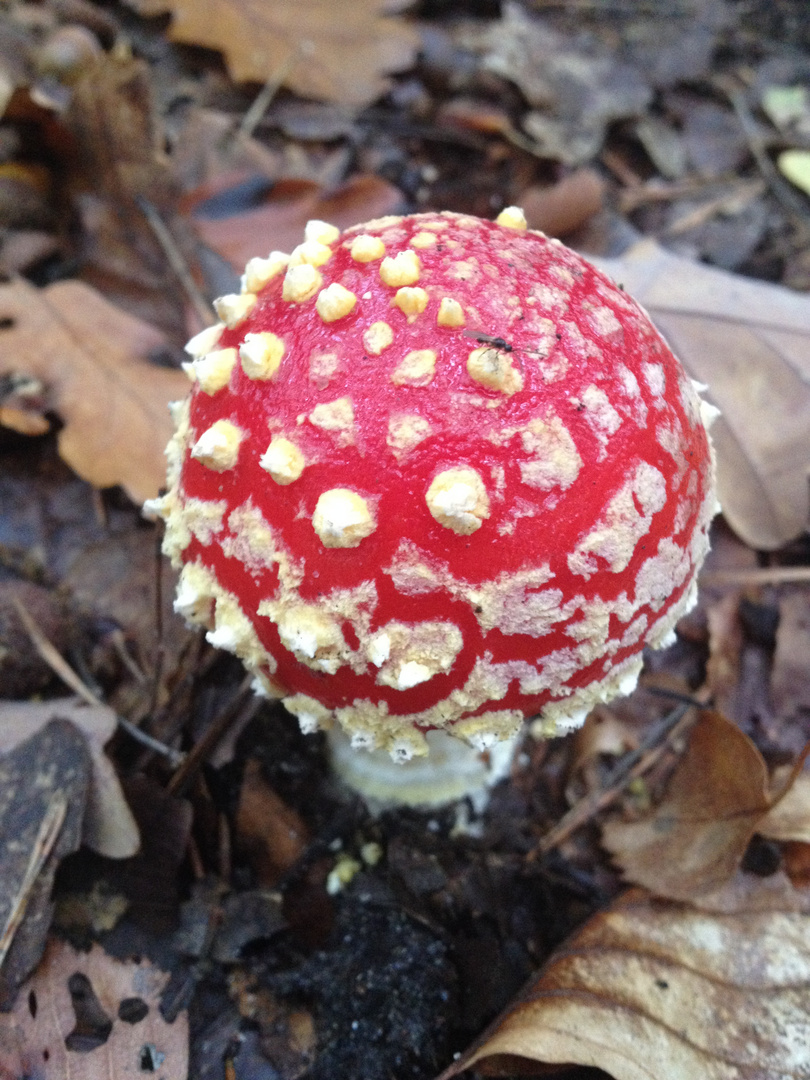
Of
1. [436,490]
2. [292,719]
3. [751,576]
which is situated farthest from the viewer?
[751,576]

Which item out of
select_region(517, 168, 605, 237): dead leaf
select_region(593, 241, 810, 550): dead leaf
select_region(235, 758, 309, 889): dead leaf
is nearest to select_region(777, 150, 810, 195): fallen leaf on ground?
select_region(517, 168, 605, 237): dead leaf

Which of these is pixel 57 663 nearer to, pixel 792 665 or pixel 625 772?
pixel 625 772

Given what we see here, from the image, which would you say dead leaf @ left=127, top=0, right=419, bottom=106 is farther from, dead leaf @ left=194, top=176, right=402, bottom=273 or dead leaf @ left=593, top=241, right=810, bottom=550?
dead leaf @ left=593, top=241, right=810, bottom=550

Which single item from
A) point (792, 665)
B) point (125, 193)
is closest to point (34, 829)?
point (792, 665)

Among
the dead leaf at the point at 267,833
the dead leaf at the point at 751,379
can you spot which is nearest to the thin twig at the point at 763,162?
the dead leaf at the point at 751,379

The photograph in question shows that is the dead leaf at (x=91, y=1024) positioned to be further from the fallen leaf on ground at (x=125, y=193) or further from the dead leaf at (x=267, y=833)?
the fallen leaf on ground at (x=125, y=193)

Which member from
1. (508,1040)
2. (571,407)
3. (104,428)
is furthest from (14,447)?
(508,1040)
